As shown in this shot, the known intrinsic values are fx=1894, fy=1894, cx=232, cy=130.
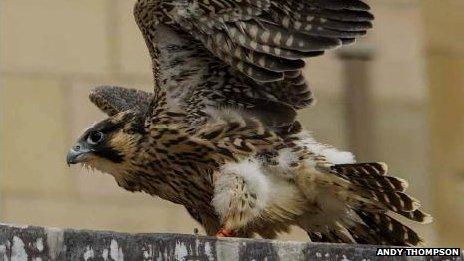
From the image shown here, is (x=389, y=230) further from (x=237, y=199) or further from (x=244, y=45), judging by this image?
(x=244, y=45)

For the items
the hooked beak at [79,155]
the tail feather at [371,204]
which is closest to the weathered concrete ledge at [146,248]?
the tail feather at [371,204]

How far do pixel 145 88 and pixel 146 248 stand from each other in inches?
172

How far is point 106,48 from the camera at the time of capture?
990 cm

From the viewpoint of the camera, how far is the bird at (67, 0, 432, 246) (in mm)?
6598

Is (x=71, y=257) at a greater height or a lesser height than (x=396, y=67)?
lesser

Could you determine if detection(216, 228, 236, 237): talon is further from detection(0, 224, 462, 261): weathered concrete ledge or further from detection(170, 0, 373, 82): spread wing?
detection(0, 224, 462, 261): weathered concrete ledge

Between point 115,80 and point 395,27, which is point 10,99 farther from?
point 395,27

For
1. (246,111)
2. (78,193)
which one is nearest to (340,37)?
(246,111)

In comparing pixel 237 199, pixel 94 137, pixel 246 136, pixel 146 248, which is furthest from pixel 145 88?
pixel 146 248

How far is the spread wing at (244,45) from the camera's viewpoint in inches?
260

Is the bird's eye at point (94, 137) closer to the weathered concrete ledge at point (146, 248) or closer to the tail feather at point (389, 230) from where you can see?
the tail feather at point (389, 230)

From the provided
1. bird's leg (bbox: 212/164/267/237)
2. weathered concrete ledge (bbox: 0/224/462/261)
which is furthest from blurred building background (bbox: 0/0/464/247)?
weathered concrete ledge (bbox: 0/224/462/261)

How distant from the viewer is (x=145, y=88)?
9.73 meters

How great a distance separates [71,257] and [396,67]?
16.5 ft
